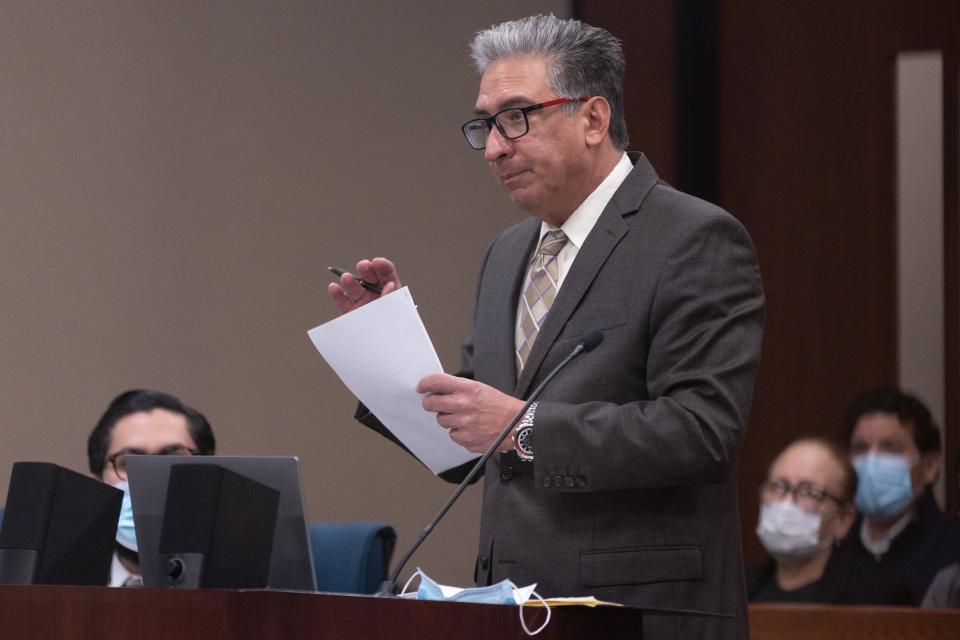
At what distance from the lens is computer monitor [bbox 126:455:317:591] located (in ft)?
A: 6.14

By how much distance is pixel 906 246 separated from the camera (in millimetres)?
5258

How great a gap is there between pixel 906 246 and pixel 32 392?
315cm

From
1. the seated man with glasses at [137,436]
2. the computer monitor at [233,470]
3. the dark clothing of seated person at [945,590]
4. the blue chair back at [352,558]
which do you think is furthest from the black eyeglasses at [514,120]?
the dark clothing of seated person at [945,590]

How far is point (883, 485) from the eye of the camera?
13.4 ft

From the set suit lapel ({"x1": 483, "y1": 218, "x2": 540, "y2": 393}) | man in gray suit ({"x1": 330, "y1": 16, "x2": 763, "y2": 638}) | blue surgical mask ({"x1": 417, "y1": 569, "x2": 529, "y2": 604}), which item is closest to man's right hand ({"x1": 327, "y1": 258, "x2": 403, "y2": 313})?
man in gray suit ({"x1": 330, "y1": 16, "x2": 763, "y2": 638})

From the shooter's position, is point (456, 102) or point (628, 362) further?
point (456, 102)

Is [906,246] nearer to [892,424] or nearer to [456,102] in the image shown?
[892,424]

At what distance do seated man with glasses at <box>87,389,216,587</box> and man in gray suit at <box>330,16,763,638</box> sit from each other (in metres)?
0.99

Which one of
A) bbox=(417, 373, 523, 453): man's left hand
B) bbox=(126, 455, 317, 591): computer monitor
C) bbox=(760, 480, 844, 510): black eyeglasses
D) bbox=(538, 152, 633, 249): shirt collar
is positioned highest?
bbox=(538, 152, 633, 249): shirt collar

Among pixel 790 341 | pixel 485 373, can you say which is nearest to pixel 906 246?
pixel 790 341

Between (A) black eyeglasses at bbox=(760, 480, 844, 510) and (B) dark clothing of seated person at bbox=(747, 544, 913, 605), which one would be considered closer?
(B) dark clothing of seated person at bbox=(747, 544, 913, 605)

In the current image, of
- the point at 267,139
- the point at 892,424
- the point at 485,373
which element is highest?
the point at 267,139

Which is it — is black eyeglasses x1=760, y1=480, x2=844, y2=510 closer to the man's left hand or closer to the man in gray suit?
the man in gray suit

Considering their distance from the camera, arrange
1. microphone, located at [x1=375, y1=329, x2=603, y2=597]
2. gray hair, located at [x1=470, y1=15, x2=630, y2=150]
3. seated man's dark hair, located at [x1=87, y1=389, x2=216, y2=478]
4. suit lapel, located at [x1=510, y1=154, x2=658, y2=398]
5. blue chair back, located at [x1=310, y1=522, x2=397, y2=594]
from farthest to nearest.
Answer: seated man's dark hair, located at [x1=87, y1=389, x2=216, y2=478] → blue chair back, located at [x1=310, y1=522, x2=397, y2=594] → gray hair, located at [x1=470, y1=15, x2=630, y2=150] → suit lapel, located at [x1=510, y1=154, x2=658, y2=398] → microphone, located at [x1=375, y1=329, x2=603, y2=597]
